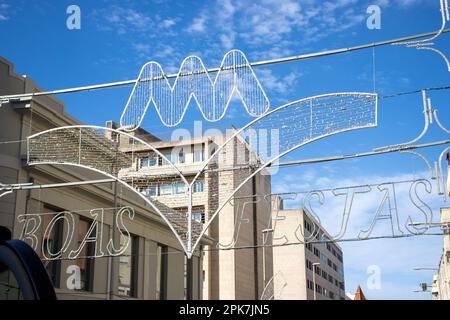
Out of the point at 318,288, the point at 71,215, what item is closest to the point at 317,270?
the point at 318,288

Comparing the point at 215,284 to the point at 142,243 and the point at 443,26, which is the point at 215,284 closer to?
the point at 142,243

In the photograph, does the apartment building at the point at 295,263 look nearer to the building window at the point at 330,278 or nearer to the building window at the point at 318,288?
the building window at the point at 318,288

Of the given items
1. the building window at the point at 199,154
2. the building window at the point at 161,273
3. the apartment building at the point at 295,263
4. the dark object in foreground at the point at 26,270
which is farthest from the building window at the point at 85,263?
the apartment building at the point at 295,263

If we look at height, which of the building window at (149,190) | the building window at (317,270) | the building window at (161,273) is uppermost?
→ the building window at (149,190)

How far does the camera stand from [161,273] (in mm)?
33000

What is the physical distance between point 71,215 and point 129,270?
8147 millimetres

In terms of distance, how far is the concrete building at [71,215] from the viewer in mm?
20594

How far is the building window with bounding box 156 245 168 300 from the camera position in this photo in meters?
32.4

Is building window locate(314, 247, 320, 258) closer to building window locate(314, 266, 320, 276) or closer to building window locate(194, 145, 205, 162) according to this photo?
building window locate(314, 266, 320, 276)

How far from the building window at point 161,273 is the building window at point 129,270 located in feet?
8.13

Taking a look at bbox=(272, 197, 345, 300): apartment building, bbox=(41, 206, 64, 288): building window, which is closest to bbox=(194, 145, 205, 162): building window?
bbox=(272, 197, 345, 300): apartment building

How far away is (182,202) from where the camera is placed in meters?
50.8
